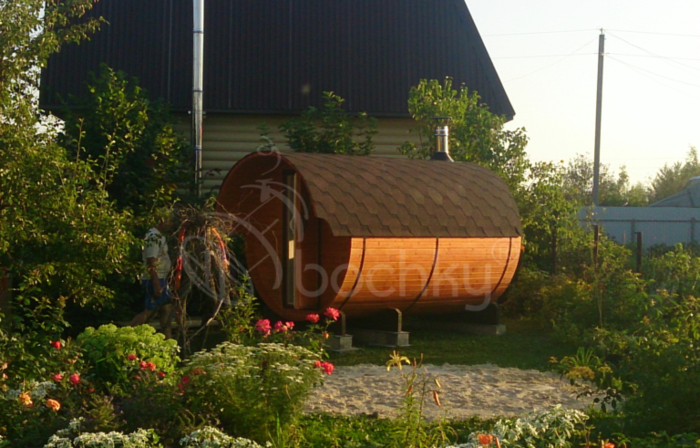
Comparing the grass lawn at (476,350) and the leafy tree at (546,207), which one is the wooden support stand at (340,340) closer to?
the grass lawn at (476,350)

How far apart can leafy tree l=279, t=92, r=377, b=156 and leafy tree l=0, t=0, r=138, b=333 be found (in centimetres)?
781

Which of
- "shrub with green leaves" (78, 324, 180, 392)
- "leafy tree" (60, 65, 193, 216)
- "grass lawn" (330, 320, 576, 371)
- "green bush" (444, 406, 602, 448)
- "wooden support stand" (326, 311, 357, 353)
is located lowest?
"grass lawn" (330, 320, 576, 371)

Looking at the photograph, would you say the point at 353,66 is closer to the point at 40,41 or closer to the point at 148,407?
the point at 40,41

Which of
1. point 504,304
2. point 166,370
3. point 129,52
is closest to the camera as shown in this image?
point 166,370

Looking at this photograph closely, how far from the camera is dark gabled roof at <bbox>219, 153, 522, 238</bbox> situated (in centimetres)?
1062

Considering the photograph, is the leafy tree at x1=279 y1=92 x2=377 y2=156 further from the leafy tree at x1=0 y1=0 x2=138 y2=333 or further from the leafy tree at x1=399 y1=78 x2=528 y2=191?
the leafy tree at x1=0 y1=0 x2=138 y2=333

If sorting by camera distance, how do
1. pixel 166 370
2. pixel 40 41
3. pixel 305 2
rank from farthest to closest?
pixel 305 2
pixel 40 41
pixel 166 370

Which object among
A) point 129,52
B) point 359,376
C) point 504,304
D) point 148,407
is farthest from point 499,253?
point 129,52

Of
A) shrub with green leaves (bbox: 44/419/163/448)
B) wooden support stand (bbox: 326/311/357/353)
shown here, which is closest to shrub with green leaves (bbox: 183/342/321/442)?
shrub with green leaves (bbox: 44/419/163/448)

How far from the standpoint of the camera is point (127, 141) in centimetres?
1238

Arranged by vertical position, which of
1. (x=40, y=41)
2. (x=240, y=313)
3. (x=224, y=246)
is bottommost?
(x=240, y=313)

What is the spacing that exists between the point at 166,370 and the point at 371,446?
1731 mm

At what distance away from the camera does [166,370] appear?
654 cm

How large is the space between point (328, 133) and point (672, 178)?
6014 centimetres
